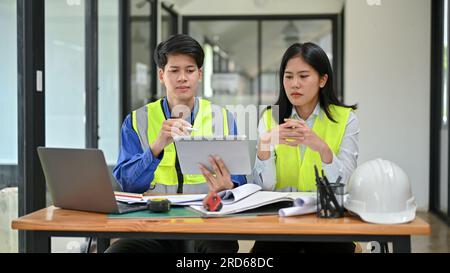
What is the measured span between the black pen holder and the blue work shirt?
0.56 meters

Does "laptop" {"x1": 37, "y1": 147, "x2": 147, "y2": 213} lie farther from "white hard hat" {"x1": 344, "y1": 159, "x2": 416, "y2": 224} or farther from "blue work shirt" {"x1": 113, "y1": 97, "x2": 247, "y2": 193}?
"white hard hat" {"x1": 344, "y1": 159, "x2": 416, "y2": 224}

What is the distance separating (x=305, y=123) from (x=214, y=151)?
1.96 feet

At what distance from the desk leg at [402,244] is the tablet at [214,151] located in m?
0.48

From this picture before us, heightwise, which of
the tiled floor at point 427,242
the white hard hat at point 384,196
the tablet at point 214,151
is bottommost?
the tiled floor at point 427,242

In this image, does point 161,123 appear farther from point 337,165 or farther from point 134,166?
point 337,165

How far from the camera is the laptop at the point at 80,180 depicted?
1.50 metres

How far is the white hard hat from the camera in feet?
4.62

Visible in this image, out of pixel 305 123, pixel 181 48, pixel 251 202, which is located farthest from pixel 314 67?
pixel 251 202

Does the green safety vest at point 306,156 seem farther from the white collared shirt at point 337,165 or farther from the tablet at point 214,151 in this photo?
the tablet at point 214,151

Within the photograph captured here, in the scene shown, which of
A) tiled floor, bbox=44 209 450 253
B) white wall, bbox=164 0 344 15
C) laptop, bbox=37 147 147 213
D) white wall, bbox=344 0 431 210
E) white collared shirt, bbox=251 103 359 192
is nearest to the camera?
laptop, bbox=37 147 147 213

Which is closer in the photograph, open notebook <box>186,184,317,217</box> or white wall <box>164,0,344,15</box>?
Result: open notebook <box>186,184,317,217</box>

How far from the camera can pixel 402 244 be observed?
137 cm

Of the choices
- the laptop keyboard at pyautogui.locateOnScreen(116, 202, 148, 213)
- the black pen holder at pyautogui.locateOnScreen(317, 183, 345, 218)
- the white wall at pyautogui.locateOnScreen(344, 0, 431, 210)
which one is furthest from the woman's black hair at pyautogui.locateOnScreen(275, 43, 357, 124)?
the white wall at pyautogui.locateOnScreen(344, 0, 431, 210)

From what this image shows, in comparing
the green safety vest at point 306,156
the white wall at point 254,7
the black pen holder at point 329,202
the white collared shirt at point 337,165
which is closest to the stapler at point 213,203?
the black pen holder at point 329,202
